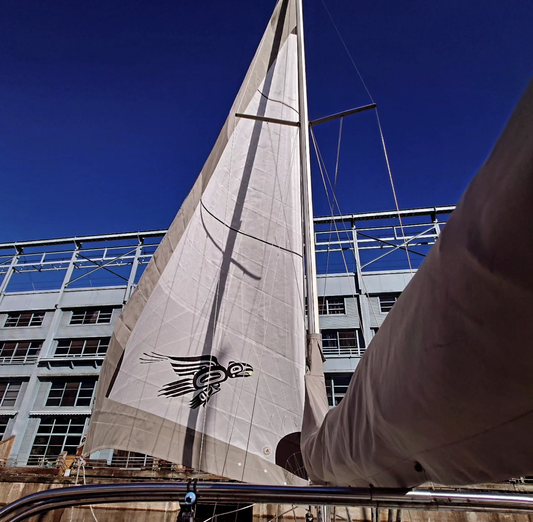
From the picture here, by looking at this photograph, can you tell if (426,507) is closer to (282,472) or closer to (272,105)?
(282,472)

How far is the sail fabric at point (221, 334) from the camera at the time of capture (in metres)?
3.73

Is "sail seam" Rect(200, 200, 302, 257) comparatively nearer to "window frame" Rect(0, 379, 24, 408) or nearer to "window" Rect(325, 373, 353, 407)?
"window" Rect(325, 373, 353, 407)

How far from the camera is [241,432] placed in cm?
380

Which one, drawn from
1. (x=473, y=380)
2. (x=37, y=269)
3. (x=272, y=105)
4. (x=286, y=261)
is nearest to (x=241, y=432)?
(x=286, y=261)

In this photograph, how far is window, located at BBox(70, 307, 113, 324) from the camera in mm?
21250

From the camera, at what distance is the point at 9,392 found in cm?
1959

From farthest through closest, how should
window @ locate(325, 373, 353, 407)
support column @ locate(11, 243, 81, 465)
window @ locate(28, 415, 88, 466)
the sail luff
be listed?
support column @ locate(11, 243, 81, 465), window @ locate(28, 415, 88, 466), window @ locate(325, 373, 353, 407), the sail luff

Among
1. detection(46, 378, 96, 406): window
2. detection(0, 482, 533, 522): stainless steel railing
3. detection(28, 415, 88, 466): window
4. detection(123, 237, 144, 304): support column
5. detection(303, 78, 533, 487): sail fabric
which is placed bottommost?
detection(0, 482, 533, 522): stainless steel railing

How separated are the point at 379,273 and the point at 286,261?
16393 mm

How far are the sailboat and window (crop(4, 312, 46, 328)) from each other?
22466 millimetres

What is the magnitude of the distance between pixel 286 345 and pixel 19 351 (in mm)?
23885

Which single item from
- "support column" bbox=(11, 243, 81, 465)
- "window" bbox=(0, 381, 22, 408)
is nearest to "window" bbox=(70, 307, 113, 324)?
"support column" bbox=(11, 243, 81, 465)

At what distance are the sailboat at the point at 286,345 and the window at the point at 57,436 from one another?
1720 cm

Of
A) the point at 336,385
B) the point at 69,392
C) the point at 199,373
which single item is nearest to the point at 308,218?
→ the point at 199,373
